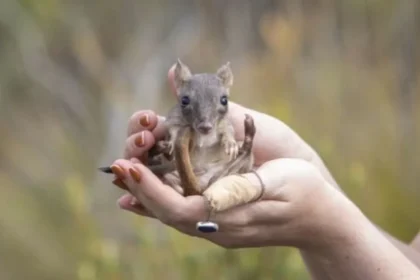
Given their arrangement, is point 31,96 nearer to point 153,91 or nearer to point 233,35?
point 153,91

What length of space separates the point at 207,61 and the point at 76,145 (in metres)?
0.36

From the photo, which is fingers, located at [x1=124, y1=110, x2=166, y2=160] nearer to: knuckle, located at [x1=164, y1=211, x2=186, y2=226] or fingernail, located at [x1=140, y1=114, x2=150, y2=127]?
fingernail, located at [x1=140, y1=114, x2=150, y2=127]

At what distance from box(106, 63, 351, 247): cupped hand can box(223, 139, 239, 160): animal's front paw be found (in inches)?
1.7

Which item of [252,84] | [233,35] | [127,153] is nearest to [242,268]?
[252,84]

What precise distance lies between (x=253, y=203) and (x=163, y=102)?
2.25 ft

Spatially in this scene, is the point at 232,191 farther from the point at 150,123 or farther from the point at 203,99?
the point at 150,123

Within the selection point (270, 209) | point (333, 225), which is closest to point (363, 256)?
point (333, 225)

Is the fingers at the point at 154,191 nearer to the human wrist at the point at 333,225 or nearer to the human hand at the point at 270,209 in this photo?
the human hand at the point at 270,209

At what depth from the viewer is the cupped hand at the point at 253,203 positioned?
2.85 ft

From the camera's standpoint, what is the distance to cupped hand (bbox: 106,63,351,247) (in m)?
0.87

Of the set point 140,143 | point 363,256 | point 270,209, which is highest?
point 140,143

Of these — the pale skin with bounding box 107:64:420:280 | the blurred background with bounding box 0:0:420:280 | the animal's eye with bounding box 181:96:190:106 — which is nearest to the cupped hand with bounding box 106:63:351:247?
the pale skin with bounding box 107:64:420:280

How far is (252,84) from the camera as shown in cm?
162

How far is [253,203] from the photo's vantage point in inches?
35.7
